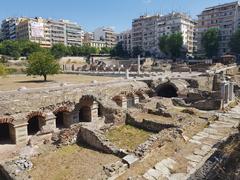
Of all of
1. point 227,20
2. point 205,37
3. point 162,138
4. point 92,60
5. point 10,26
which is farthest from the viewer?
point 10,26

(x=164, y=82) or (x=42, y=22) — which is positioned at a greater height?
(x=42, y=22)

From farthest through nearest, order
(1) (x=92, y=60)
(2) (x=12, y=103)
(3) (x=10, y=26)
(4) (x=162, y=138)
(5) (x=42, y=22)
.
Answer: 1. (3) (x=10, y=26)
2. (5) (x=42, y=22)
3. (1) (x=92, y=60)
4. (2) (x=12, y=103)
5. (4) (x=162, y=138)

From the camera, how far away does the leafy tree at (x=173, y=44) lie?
71.9m

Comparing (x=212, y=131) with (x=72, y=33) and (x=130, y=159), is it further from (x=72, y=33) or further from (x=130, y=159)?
(x=72, y=33)

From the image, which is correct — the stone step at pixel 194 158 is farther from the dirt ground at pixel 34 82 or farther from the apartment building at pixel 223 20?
the apartment building at pixel 223 20

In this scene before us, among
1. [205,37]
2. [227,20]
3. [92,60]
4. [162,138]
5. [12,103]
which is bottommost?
[162,138]

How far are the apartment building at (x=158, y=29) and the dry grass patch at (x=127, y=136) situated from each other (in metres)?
76.6

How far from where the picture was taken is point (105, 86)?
86.5 ft

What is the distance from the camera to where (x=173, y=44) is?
72625 mm

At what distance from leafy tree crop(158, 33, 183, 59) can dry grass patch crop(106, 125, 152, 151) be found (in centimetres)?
5942

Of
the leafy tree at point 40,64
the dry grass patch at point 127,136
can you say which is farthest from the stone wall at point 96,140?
the leafy tree at point 40,64

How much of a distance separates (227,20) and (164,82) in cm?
5788

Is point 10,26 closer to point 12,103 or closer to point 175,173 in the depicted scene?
point 12,103

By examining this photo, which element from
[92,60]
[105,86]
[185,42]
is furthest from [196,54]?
[105,86]
